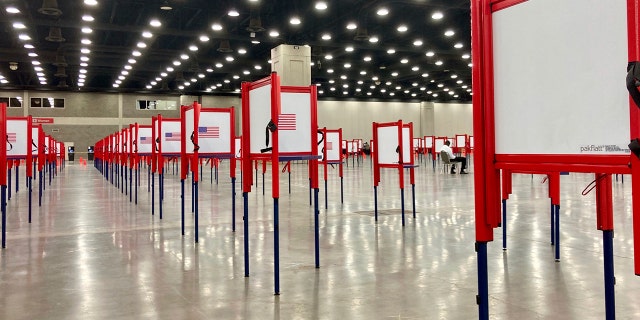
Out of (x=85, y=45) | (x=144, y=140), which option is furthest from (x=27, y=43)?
(x=144, y=140)

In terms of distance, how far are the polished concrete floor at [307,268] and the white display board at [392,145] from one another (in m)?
1.08

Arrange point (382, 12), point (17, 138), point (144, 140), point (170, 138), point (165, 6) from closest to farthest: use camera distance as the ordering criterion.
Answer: point (17, 138) < point (170, 138) < point (144, 140) < point (165, 6) < point (382, 12)

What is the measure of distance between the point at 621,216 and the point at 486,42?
8.34 metres

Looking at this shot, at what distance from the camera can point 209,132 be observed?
7699 mm

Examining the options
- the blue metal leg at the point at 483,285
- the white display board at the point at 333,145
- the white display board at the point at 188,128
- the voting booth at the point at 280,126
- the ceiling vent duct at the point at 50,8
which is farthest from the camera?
the ceiling vent duct at the point at 50,8

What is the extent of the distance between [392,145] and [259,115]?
439cm

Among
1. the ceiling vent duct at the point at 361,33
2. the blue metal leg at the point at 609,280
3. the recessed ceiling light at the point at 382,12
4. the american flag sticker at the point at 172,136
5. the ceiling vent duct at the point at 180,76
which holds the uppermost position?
the ceiling vent duct at the point at 180,76

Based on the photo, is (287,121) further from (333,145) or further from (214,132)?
(333,145)

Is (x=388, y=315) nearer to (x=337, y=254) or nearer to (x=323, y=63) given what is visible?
(x=337, y=254)

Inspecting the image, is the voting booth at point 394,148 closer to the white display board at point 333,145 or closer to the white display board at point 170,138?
the white display board at point 170,138

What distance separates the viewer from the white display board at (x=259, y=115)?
16.6 feet

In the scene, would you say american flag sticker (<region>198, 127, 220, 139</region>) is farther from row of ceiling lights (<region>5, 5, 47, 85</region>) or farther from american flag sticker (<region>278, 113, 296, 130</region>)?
row of ceiling lights (<region>5, 5, 47, 85</region>)

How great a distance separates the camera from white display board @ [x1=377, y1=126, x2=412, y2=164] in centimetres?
912

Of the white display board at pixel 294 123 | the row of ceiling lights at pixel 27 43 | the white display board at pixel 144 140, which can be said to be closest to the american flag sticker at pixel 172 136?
the white display board at pixel 144 140
